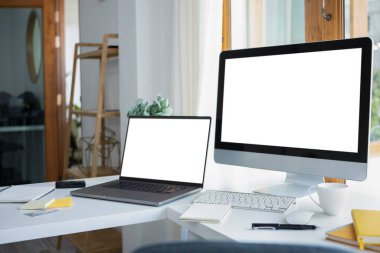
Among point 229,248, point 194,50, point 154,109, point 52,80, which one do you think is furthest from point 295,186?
point 52,80

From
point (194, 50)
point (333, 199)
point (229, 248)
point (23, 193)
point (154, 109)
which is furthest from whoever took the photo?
point (194, 50)

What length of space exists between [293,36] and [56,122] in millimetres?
2863

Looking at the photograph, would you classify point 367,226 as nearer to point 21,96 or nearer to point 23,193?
point 23,193

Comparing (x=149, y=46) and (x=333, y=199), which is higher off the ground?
(x=149, y=46)

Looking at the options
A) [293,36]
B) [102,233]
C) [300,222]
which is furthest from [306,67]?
[102,233]

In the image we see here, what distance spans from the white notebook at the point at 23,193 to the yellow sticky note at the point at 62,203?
0.10 m

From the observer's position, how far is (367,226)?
0.92m

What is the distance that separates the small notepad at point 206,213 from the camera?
3.57ft

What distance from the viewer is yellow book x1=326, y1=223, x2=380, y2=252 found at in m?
0.88

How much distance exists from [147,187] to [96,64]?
2951mm

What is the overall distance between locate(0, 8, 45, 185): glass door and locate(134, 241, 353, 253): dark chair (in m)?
4.04

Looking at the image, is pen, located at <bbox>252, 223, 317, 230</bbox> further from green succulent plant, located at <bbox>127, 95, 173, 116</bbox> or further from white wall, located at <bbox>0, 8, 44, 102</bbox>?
white wall, located at <bbox>0, 8, 44, 102</bbox>

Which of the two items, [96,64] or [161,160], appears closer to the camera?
[161,160]

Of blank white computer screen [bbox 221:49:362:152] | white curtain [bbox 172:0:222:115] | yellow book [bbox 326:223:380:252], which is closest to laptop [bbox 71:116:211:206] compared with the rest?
blank white computer screen [bbox 221:49:362:152]
